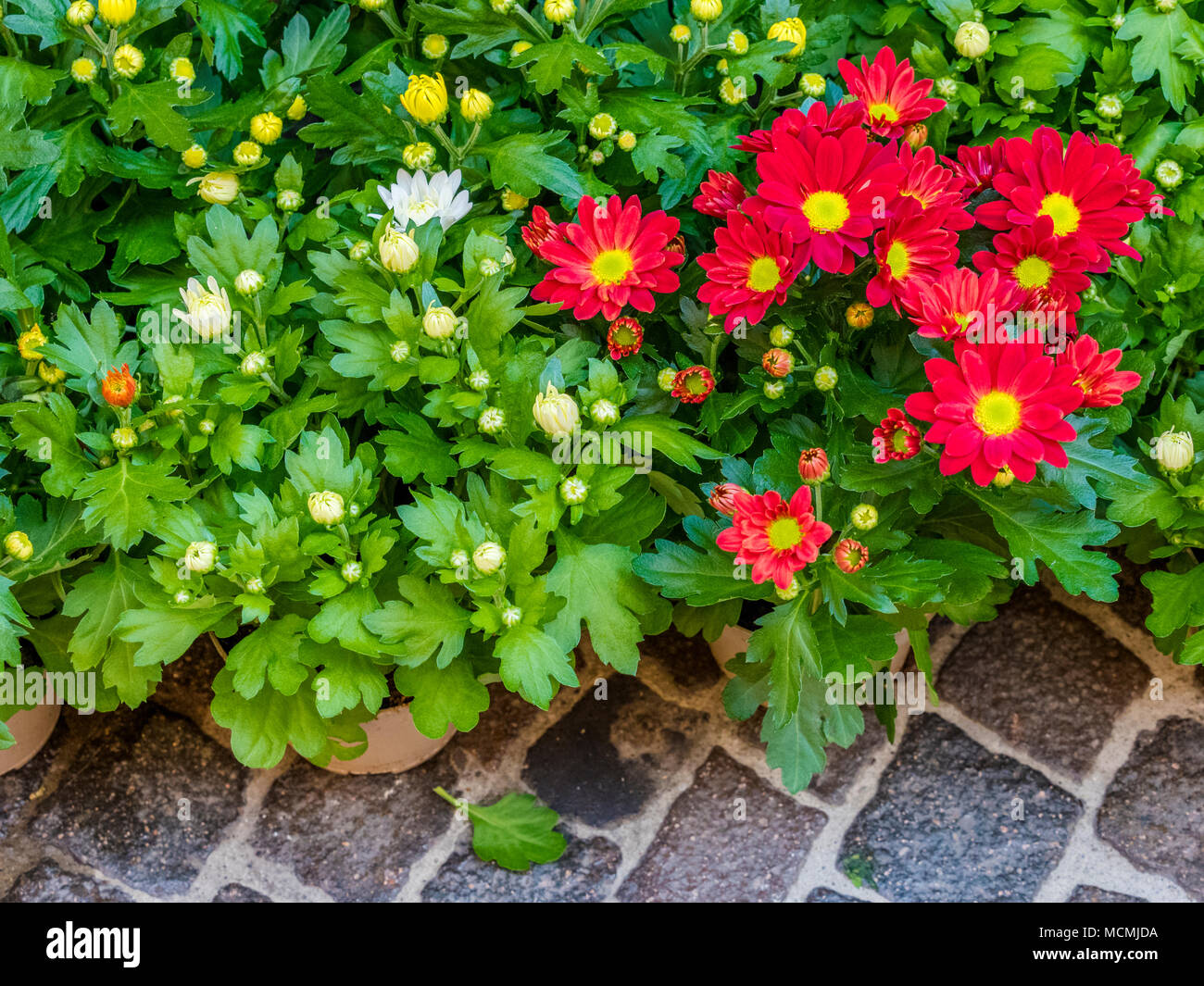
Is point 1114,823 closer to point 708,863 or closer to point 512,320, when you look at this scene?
point 708,863

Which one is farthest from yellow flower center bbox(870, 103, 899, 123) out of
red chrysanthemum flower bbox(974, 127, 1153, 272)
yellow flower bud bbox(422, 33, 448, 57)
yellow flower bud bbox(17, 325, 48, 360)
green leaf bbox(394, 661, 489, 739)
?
yellow flower bud bbox(17, 325, 48, 360)

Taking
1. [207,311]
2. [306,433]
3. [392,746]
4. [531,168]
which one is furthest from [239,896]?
[531,168]

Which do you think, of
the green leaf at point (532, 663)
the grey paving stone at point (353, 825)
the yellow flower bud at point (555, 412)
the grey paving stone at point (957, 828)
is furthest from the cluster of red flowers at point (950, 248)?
the grey paving stone at point (353, 825)

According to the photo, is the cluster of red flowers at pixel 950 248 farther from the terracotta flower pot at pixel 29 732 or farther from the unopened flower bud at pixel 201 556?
the terracotta flower pot at pixel 29 732

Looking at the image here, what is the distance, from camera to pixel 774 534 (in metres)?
1.13

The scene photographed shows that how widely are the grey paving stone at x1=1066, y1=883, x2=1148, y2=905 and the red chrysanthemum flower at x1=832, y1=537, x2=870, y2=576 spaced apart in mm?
783

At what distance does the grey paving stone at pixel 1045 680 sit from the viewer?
1.71 m

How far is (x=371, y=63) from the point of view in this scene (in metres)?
1.42

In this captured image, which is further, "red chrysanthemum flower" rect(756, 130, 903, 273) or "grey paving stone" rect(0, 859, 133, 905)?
"grey paving stone" rect(0, 859, 133, 905)

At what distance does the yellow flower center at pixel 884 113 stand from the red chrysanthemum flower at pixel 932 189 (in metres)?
0.06

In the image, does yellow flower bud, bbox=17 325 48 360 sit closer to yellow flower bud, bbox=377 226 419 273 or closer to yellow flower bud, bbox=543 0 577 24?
yellow flower bud, bbox=377 226 419 273

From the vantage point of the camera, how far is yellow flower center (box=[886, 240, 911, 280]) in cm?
113

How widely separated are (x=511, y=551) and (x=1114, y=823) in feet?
3.57
